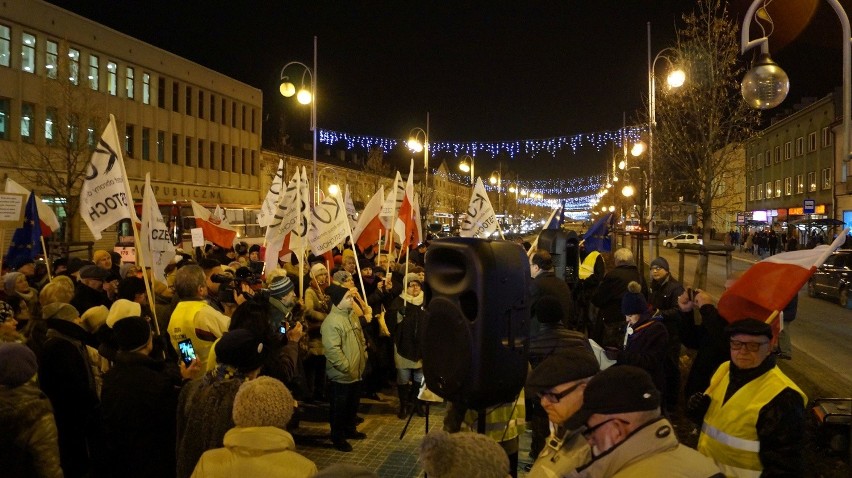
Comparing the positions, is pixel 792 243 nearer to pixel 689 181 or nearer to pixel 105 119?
pixel 689 181

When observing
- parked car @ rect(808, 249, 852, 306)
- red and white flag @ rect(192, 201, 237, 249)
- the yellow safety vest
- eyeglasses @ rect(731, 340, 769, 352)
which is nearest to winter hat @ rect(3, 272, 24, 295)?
the yellow safety vest

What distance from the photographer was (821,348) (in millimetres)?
12398

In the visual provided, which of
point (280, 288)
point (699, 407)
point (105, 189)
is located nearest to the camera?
point (699, 407)

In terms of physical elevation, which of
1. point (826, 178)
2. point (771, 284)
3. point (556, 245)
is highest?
point (826, 178)

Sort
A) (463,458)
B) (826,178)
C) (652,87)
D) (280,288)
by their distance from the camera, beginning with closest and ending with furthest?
(463,458) → (280,288) → (652,87) → (826,178)

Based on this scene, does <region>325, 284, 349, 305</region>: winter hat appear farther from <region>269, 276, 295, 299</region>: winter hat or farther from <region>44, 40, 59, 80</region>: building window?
<region>44, 40, 59, 80</region>: building window

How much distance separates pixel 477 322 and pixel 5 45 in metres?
36.4

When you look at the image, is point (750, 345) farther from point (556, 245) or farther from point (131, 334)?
point (556, 245)

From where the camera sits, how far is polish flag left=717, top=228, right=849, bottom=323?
4.56 m

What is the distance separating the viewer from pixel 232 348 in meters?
4.09

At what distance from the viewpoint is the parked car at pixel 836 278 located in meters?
18.0

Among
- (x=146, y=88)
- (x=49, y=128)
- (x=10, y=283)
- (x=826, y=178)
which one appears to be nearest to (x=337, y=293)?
(x=10, y=283)

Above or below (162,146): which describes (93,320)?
below

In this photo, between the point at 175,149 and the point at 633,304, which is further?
the point at 175,149
